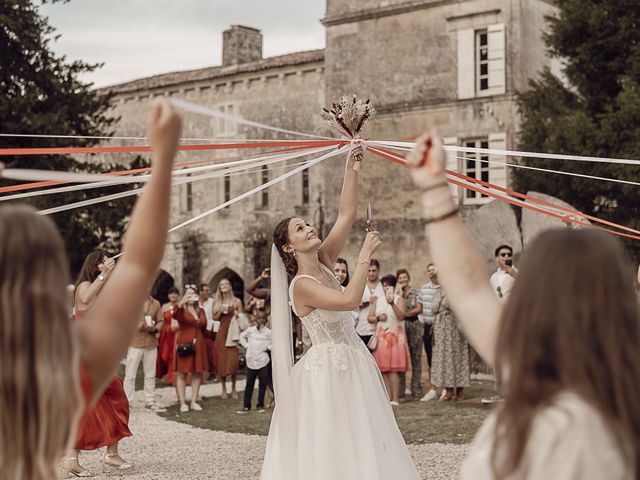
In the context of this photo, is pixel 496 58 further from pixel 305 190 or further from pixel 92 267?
pixel 92 267

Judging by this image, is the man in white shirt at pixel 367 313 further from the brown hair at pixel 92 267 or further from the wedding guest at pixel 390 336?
the brown hair at pixel 92 267

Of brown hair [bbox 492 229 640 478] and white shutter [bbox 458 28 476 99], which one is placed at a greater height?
white shutter [bbox 458 28 476 99]

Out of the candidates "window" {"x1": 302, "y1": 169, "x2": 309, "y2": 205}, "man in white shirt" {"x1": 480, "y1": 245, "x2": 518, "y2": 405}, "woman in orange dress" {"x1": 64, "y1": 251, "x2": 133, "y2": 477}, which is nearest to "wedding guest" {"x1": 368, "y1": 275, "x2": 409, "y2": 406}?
"man in white shirt" {"x1": 480, "y1": 245, "x2": 518, "y2": 405}

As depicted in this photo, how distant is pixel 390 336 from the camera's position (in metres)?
13.2

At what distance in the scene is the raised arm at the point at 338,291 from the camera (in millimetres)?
5281

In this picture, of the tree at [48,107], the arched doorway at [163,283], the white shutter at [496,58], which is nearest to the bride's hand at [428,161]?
the tree at [48,107]

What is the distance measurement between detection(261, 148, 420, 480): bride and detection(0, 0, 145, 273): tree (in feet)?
47.3

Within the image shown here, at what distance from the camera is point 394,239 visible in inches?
980

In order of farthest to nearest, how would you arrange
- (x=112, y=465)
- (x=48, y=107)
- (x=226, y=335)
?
(x=48, y=107), (x=226, y=335), (x=112, y=465)

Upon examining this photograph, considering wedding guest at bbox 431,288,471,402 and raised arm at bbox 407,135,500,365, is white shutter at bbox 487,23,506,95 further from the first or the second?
raised arm at bbox 407,135,500,365

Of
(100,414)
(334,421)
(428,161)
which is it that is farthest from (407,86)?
(428,161)

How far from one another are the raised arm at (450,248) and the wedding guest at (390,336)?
1051 cm

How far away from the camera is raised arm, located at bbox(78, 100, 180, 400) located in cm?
226

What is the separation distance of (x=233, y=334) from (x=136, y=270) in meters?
12.8
